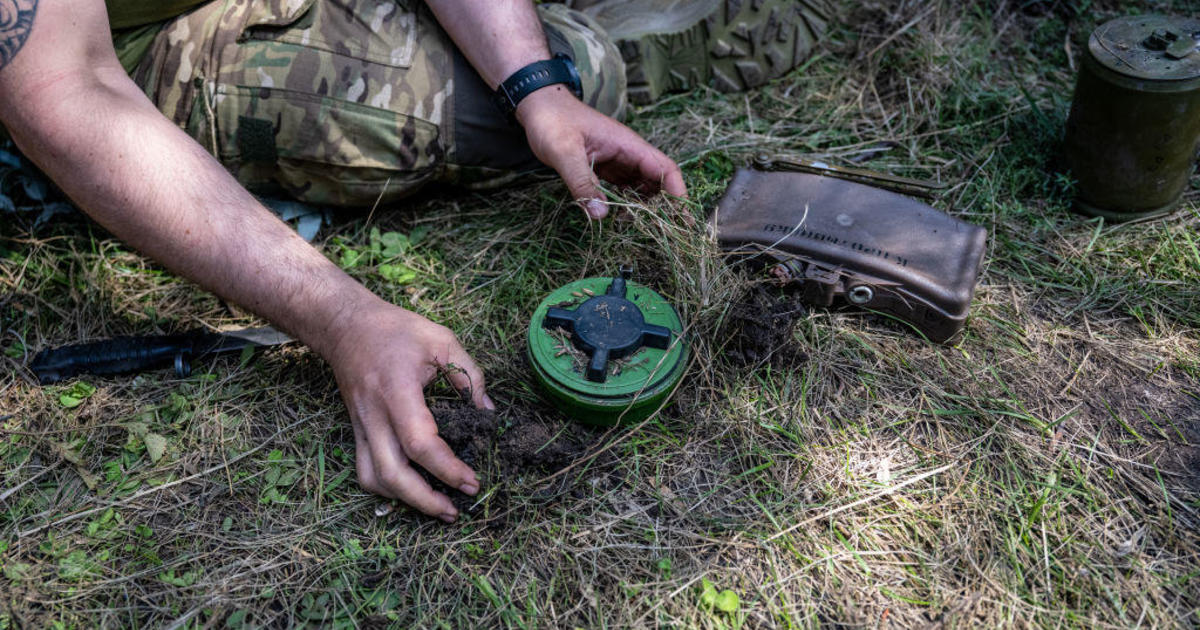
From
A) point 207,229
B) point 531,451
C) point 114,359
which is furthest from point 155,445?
point 531,451

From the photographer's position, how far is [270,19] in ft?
8.27

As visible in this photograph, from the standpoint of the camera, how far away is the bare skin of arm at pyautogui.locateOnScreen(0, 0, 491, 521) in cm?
188

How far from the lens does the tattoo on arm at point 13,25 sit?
1.90 m

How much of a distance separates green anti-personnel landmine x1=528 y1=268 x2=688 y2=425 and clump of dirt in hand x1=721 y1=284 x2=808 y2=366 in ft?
0.56

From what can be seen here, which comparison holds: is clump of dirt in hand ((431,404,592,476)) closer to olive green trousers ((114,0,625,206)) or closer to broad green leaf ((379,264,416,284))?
broad green leaf ((379,264,416,284))

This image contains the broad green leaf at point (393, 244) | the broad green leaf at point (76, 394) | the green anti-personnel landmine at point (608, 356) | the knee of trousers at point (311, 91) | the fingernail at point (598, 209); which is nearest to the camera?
the green anti-personnel landmine at point (608, 356)

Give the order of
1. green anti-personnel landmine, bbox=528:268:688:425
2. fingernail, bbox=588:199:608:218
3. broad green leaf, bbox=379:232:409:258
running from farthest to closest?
broad green leaf, bbox=379:232:409:258
fingernail, bbox=588:199:608:218
green anti-personnel landmine, bbox=528:268:688:425

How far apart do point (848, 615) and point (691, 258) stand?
101 centimetres

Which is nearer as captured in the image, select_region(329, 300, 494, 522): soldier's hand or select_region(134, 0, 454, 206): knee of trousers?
select_region(329, 300, 494, 522): soldier's hand

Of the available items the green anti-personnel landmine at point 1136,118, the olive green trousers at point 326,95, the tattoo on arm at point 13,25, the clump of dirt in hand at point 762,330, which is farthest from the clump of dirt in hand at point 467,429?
the green anti-personnel landmine at point 1136,118

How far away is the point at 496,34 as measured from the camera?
8.41ft

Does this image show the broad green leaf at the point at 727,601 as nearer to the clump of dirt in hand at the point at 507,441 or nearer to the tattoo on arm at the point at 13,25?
the clump of dirt in hand at the point at 507,441

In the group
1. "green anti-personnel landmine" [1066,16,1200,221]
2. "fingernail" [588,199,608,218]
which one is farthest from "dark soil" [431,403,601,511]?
"green anti-personnel landmine" [1066,16,1200,221]

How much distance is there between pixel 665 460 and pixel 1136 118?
5.90 feet
